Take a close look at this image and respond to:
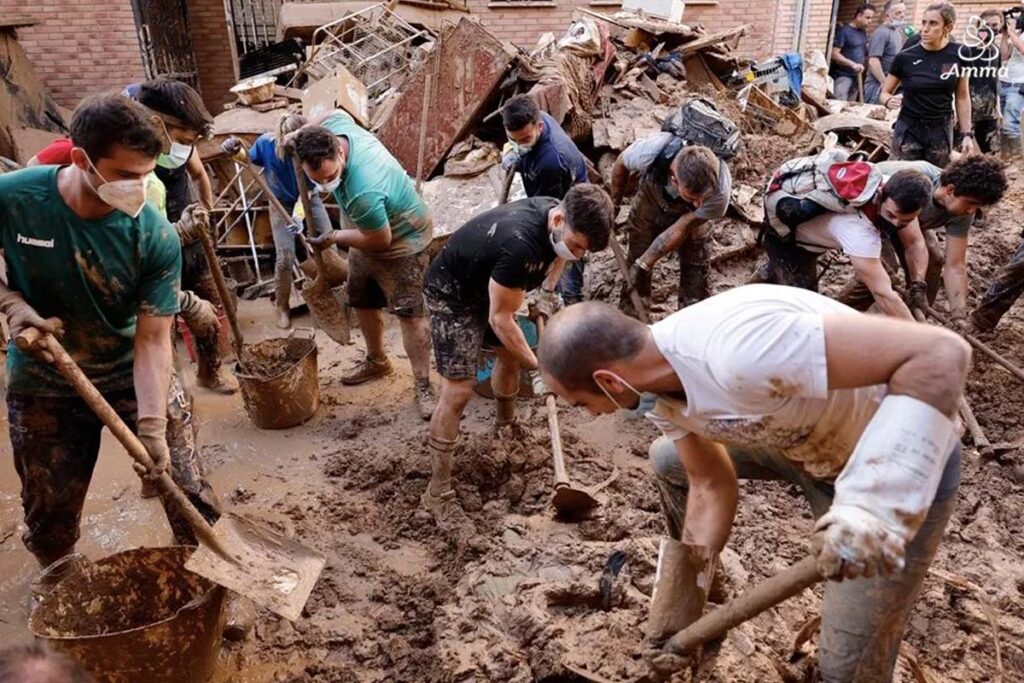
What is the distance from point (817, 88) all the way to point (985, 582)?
8.42 meters

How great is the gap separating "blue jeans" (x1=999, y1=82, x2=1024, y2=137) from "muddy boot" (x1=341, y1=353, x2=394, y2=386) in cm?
855

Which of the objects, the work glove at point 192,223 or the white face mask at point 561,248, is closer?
the white face mask at point 561,248

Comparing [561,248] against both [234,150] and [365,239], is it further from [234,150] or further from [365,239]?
[234,150]

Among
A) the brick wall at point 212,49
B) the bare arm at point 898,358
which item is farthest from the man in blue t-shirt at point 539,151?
the brick wall at point 212,49

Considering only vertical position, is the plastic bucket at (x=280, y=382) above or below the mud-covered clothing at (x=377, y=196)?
below

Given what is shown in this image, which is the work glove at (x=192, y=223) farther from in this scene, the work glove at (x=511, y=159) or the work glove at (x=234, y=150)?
the work glove at (x=511, y=159)

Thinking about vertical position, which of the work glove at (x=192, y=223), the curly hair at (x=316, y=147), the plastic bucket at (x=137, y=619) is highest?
the curly hair at (x=316, y=147)

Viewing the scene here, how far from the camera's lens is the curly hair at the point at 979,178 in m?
4.09

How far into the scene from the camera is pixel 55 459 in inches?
110

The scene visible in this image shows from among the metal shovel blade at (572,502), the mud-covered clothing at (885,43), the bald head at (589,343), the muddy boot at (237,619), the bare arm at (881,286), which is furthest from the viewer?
the mud-covered clothing at (885,43)

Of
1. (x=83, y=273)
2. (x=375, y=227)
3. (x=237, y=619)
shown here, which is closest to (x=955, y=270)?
(x=375, y=227)

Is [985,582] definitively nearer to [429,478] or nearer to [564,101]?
[429,478]

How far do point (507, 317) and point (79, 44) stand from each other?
8.13 m

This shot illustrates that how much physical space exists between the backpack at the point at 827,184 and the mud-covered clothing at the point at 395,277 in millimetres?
2259
